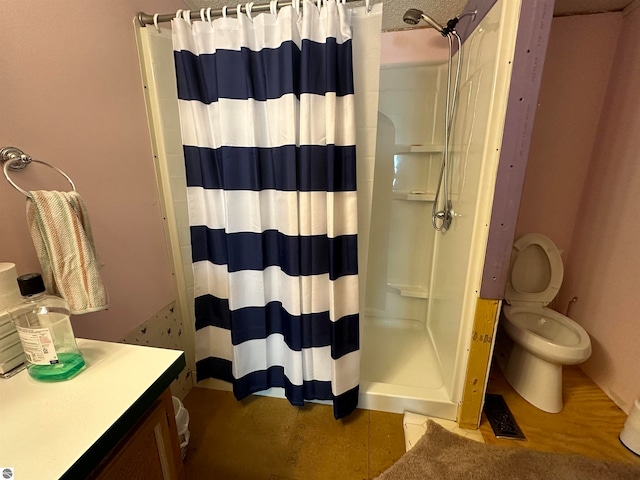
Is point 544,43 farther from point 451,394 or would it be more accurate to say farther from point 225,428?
point 225,428

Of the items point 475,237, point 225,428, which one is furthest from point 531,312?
point 225,428

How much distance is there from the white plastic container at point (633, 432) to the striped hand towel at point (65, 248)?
2.16 meters

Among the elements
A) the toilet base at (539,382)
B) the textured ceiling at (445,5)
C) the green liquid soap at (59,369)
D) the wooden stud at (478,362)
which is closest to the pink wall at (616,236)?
the textured ceiling at (445,5)

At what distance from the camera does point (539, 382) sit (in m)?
1.50

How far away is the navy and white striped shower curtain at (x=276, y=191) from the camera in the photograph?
1140 millimetres

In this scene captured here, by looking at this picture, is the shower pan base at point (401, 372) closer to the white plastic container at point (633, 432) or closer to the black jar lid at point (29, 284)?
the white plastic container at point (633, 432)

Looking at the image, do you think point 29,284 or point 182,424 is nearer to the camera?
point 29,284

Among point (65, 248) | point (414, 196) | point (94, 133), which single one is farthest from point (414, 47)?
point (65, 248)

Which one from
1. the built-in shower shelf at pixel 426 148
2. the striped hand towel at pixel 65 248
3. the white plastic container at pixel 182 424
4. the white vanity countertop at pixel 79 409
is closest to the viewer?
the white vanity countertop at pixel 79 409

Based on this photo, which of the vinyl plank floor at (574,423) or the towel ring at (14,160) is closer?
the towel ring at (14,160)

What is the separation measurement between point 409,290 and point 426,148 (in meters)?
1.01

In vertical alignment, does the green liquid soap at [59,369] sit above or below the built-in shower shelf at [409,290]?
above

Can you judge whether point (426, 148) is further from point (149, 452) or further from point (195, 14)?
point (149, 452)

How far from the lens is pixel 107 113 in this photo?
112 centimetres
